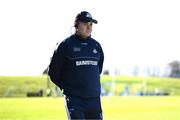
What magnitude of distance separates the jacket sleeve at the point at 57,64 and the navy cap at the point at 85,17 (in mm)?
459

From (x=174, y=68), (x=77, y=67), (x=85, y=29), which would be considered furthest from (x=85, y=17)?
(x=174, y=68)

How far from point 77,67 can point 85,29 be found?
582 millimetres

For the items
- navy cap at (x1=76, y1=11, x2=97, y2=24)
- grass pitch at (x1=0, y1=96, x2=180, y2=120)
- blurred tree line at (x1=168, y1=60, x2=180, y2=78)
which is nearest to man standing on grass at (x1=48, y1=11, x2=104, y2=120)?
navy cap at (x1=76, y1=11, x2=97, y2=24)

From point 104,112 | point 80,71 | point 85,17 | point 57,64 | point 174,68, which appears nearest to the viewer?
point 80,71

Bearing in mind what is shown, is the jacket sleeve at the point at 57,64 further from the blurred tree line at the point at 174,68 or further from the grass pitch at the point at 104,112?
the blurred tree line at the point at 174,68

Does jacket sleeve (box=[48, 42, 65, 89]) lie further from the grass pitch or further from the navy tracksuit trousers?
the grass pitch

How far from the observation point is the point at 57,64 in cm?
952

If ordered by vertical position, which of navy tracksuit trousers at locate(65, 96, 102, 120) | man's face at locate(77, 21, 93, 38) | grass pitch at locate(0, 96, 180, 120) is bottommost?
grass pitch at locate(0, 96, 180, 120)

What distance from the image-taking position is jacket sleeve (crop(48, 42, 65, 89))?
9.45 meters

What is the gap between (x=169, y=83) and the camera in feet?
313

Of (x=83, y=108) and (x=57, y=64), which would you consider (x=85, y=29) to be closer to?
(x=57, y=64)

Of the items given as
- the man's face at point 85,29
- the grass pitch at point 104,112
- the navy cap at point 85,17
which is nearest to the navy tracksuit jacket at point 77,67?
the man's face at point 85,29

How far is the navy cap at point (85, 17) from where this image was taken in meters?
9.36

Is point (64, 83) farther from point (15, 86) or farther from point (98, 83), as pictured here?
point (15, 86)
